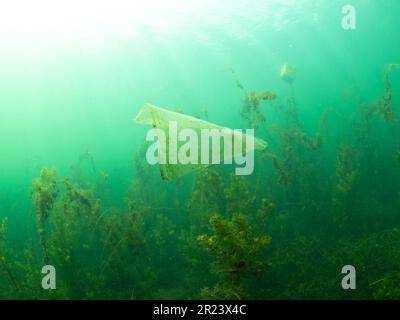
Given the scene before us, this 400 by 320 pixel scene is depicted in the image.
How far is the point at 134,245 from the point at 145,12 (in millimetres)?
19792

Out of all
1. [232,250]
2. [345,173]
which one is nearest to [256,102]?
[345,173]

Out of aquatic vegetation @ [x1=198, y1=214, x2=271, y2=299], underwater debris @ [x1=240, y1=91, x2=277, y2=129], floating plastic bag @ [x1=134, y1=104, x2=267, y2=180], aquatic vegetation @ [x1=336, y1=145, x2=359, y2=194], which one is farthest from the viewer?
aquatic vegetation @ [x1=336, y1=145, x2=359, y2=194]

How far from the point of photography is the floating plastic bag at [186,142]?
3.88 metres

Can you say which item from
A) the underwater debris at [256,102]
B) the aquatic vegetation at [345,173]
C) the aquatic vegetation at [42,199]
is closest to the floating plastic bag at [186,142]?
the aquatic vegetation at [42,199]

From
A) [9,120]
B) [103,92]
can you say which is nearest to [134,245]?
[103,92]

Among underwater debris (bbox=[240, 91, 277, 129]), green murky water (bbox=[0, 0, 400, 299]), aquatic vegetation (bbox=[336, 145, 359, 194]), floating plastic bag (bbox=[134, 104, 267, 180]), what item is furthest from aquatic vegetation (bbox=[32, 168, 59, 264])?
aquatic vegetation (bbox=[336, 145, 359, 194])

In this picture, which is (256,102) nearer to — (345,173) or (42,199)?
(345,173)

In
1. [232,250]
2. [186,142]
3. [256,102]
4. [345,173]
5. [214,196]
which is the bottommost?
[232,250]

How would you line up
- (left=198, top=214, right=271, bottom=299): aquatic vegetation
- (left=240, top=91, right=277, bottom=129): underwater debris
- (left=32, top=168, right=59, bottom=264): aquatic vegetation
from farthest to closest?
(left=240, top=91, right=277, bottom=129): underwater debris → (left=32, top=168, right=59, bottom=264): aquatic vegetation → (left=198, top=214, right=271, bottom=299): aquatic vegetation

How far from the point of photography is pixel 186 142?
4.11 meters

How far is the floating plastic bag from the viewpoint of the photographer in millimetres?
3885

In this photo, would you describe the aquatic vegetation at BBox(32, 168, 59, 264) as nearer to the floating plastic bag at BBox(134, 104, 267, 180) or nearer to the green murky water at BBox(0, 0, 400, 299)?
the green murky water at BBox(0, 0, 400, 299)

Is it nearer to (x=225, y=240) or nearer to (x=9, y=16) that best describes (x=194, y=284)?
(x=225, y=240)

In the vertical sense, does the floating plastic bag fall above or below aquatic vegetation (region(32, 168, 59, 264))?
above
